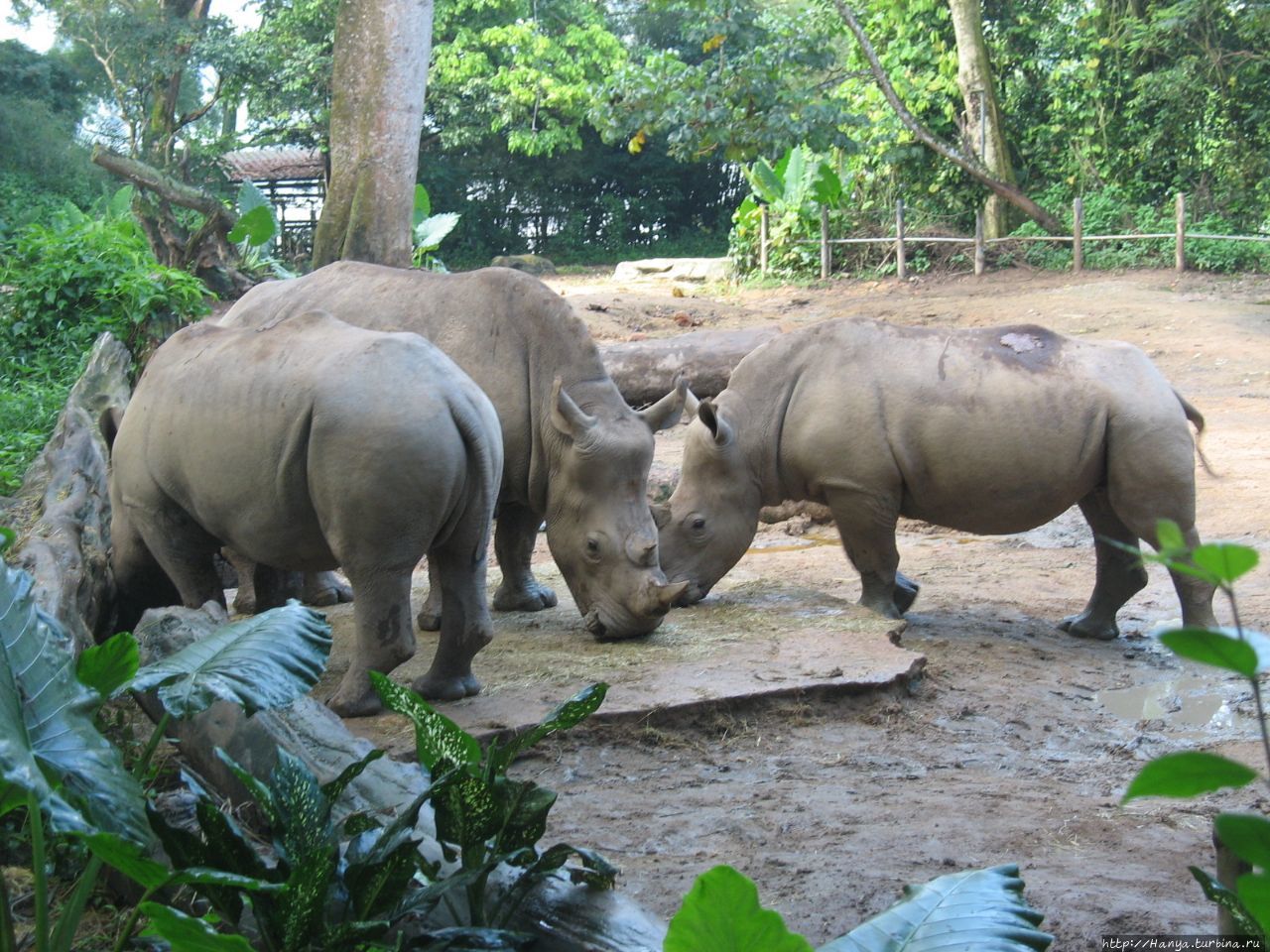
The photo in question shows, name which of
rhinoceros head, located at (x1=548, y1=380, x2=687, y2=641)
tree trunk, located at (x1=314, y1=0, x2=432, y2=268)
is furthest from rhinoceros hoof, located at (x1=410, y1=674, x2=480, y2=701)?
tree trunk, located at (x1=314, y1=0, x2=432, y2=268)

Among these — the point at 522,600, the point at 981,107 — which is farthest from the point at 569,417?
the point at 981,107

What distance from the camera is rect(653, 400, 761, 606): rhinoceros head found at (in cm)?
740

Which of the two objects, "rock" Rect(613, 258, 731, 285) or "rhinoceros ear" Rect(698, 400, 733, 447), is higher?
Result: "rock" Rect(613, 258, 731, 285)

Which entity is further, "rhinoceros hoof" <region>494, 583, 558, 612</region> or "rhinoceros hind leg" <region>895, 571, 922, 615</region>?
"rhinoceros hind leg" <region>895, 571, 922, 615</region>

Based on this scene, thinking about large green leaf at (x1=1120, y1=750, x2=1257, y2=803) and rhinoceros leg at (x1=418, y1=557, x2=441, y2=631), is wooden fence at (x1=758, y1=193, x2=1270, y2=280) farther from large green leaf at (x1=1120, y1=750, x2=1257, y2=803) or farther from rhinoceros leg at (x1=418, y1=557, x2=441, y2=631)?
large green leaf at (x1=1120, y1=750, x2=1257, y2=803)

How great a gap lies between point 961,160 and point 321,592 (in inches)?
812

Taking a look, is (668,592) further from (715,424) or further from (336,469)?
(336,469)

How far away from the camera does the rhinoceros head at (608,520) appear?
6.32m

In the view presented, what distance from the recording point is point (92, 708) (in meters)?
2.78

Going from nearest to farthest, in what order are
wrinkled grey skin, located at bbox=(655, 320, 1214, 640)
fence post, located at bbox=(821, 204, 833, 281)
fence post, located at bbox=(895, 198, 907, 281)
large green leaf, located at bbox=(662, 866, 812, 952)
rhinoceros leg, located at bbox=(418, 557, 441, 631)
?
large green leaf, located at bbox=(662, 866, 812, 952)
rhinoceros leg, located at bbox=(418, 557, 441, 631)
wrinkled grey skin, located at bbox=(655, 320, 1214, 640)
fence post, located at bbox=(895, 198, 907, 281)
fence post, located at bbox=(821, 204, 833, 281)

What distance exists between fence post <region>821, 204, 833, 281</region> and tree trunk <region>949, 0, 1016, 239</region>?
3.18 m

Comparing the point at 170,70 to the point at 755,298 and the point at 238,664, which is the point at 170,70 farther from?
the point at 238,664

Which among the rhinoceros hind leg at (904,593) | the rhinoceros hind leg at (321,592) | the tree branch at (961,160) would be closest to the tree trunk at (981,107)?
the tree branch at (961,160)

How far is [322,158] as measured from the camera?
32.8m
